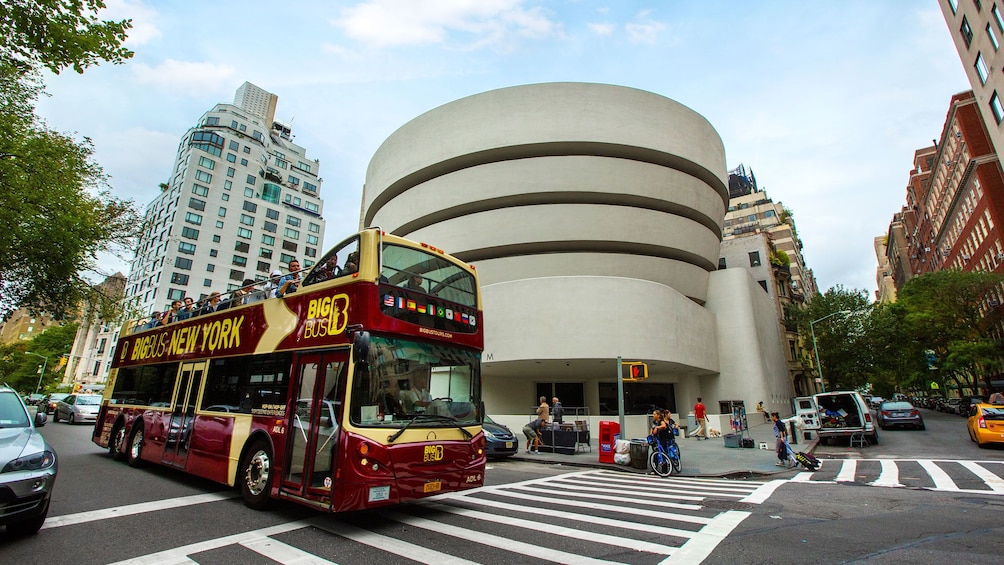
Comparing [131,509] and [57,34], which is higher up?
A: [57,34]

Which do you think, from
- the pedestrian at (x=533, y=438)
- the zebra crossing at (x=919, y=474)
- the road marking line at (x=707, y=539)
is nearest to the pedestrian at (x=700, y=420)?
the zebra crossing at (x=919, y=474)

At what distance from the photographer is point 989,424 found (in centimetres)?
1473

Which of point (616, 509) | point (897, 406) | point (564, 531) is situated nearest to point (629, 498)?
point (616, 509)

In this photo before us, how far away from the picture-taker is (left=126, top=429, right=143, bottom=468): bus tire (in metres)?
10.1

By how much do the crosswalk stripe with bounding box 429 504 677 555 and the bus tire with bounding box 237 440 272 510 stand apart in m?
2.48

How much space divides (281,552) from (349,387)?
1877 millimetres

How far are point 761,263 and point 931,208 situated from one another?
37812 millimetres

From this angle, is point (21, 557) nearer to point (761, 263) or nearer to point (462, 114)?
point (462, 114)

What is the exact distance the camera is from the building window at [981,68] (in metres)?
29.3

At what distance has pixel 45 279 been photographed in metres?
16.6

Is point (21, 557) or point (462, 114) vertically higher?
point (462, 114)

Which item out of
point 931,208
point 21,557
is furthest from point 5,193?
point 931,208

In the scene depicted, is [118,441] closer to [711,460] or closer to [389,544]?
[389,544]

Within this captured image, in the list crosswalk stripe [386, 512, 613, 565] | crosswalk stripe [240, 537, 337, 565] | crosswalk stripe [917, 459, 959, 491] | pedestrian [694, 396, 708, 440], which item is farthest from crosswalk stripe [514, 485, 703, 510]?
pedestrian [694, 396, 708, 440]
